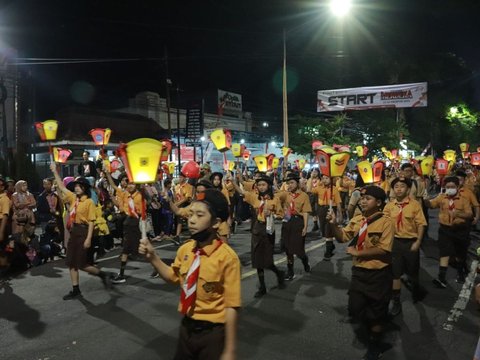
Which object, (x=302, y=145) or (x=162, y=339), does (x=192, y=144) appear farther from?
(x=162, y=339)

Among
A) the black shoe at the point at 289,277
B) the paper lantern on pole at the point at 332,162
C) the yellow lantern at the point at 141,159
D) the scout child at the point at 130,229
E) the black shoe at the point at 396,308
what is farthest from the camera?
the scout child at the point at 130,229

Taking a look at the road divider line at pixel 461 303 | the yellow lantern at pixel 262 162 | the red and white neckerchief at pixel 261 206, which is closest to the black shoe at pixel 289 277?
the red and white neckerchief at pixel 261 206

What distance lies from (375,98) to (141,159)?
74.6 feet

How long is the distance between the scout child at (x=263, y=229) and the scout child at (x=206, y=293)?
145 inches

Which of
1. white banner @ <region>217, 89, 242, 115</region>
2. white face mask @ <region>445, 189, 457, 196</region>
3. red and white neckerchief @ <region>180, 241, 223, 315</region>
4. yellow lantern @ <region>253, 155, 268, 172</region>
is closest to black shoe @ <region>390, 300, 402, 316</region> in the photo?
white face mask @ <region>445, 189, 457, 196</region>

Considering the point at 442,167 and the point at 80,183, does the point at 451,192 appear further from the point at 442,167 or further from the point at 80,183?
the point at 80,183

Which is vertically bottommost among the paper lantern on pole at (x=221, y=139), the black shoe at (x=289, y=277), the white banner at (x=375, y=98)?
the black shoe at (x=289, y=277)

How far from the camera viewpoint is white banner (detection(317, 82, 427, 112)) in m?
22.5

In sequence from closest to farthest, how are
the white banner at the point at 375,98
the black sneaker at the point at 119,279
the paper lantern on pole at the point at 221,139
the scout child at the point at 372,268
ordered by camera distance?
the scout child at the point at 372,268
the black sneaker at the point at 119,279
the paper lantern on pole at the point at 221,139
the white banner at the point at 375,98

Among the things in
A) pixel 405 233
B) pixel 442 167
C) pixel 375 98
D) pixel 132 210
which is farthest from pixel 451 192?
pixel 375 98

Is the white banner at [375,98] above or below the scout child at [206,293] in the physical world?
above

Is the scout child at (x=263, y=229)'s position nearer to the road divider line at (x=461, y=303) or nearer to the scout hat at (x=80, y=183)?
the road divider line at (x=461, y=303)

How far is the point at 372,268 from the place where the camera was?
171 inches

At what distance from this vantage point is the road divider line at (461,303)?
5.25m
